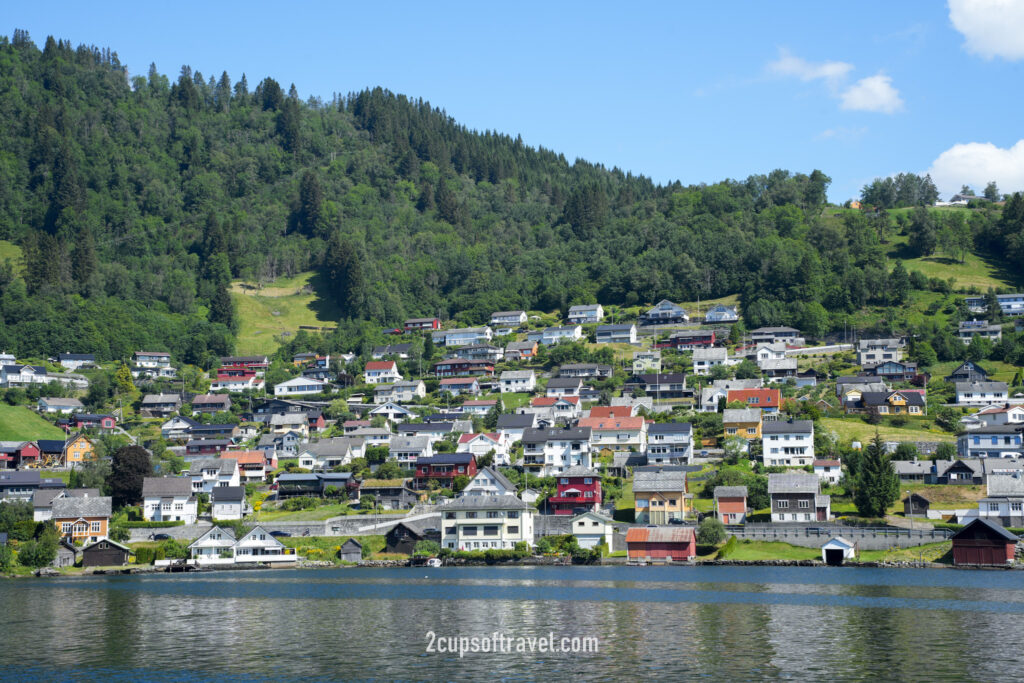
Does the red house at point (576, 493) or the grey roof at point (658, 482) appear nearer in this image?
the grey roof at point (658, 482)

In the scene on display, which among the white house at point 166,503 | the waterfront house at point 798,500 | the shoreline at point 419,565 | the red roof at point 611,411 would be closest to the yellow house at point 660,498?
the waterfront house at point 798,500

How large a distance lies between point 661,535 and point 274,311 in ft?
331

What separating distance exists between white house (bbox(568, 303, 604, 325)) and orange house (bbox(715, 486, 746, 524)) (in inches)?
2746

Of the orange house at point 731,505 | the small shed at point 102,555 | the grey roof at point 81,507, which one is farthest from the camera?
the grey roof at point 81,507

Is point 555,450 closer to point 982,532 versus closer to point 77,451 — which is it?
point 982,532

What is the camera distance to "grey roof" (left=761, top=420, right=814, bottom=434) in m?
78.1

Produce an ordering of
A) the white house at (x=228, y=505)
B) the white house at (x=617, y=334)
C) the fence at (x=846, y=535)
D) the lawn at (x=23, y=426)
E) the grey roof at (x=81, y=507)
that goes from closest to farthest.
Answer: the fence at (x=846, y=535) < the grey roof at (x=81, y=507) < the white house at (x=228, y=505) < the lawn at (x=23, y=426) < the white house at (x=617, y=334)

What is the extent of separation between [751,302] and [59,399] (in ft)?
262

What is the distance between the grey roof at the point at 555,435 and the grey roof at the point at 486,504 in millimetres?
17467

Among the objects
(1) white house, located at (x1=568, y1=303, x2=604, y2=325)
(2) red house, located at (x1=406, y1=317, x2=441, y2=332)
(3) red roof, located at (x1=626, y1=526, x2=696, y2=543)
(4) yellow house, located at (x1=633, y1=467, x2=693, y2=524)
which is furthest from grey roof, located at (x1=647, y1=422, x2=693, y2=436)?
(2) red house, located at (x1=406, y1=317, x2=441, y2=332)

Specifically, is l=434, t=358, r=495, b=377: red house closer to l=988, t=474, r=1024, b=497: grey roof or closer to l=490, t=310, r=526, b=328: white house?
l=490, t=310, r=526, b=328: white house

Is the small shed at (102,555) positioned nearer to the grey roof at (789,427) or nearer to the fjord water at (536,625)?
the fjord water at (536,625)

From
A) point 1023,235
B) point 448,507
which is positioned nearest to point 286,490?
point 448,507

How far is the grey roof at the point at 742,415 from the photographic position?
3401 inches
